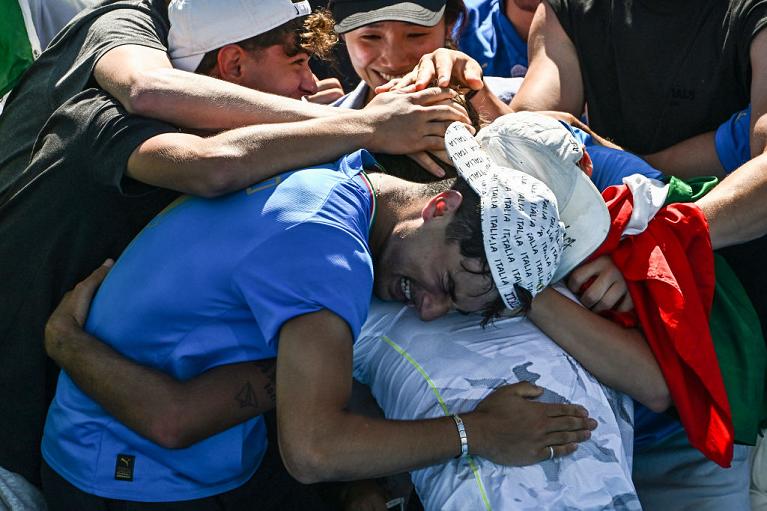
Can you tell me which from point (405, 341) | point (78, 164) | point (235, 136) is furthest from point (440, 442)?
point (78, 164)

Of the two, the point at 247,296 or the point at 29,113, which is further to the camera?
the point at 29,113

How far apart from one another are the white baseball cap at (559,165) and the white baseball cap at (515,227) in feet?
0.29

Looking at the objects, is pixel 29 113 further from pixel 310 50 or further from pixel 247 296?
pixel 247 296

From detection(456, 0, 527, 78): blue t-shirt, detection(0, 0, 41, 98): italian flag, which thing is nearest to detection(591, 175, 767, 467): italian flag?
detection(456, 0, 527, 78): blue t-shirt

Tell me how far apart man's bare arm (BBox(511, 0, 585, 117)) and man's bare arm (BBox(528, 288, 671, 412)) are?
107 centimetres

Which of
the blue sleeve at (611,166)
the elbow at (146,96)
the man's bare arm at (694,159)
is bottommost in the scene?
the man's bare arm at (694,159)

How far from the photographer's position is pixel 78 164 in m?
2.53

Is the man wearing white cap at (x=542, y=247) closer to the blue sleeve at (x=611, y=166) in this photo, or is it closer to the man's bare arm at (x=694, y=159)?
the blue sleeve at (x=611, y=166)

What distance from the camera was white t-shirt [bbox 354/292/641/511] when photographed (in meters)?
2.15

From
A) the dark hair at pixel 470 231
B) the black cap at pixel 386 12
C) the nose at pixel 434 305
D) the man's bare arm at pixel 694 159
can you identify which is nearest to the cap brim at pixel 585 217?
the dark hair at pixel 470 231

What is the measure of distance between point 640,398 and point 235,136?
1.23m

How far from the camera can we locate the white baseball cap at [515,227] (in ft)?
7.13

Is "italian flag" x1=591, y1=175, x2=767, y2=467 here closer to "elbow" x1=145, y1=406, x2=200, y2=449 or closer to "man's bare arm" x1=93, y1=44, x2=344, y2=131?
"man's bare arm" x1=93, y1=44, x2=344, y2=131

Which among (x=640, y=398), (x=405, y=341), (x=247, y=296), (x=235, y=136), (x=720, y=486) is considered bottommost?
(x=720, y=486)
